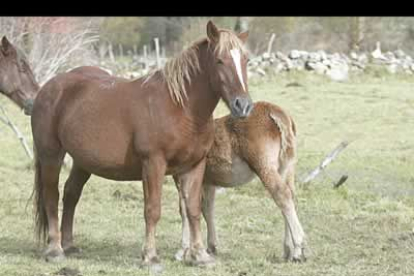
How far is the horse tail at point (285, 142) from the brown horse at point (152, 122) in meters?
0.65

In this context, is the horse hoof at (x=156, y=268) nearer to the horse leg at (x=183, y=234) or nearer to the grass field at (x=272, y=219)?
the grass field at (x=272, y=219)

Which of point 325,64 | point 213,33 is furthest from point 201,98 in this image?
point 325,64

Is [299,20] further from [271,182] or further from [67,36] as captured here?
[271,182]

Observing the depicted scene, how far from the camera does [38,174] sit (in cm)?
749

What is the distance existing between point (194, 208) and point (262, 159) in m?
0.75

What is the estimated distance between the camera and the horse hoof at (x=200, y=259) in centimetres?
679

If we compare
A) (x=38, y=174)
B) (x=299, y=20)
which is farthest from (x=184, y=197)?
(x=299, y=20)

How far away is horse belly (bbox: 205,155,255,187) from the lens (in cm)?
706

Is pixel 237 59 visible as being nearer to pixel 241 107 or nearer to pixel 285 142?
pixel 241 107

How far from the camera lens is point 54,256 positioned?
23.2 ft

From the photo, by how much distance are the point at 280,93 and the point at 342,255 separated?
12.4 meters

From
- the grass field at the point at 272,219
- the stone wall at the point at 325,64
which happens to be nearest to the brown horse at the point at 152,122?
the grass field at the point at 272,219

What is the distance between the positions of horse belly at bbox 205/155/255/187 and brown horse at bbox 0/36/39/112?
225 centimetres

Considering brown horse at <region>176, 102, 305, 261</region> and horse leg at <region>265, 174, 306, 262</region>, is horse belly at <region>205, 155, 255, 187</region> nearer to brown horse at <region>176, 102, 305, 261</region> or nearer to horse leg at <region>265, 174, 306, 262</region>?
brown horse at <region>176, 102, 305, 261</region>
